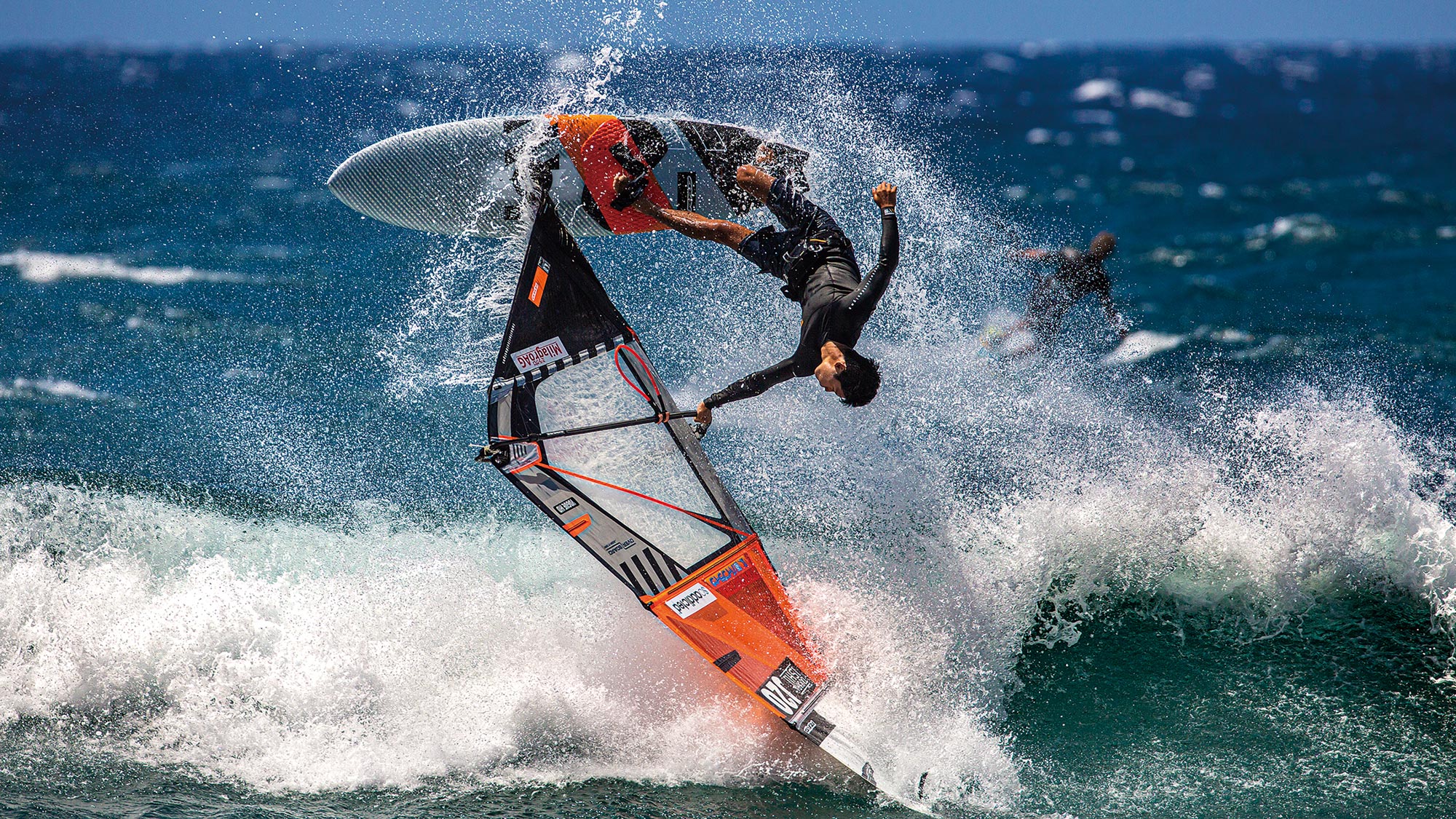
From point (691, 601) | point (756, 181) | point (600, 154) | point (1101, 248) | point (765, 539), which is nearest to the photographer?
point (691, 601)

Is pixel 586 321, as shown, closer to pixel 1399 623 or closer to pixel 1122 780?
pixel 1122 780

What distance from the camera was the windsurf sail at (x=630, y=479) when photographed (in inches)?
222

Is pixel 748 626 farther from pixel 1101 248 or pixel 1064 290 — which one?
pixel 1101 248

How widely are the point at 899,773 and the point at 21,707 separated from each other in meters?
4.83

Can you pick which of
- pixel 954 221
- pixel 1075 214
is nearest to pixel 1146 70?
pixel 1075 214

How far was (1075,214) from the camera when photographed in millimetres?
20000

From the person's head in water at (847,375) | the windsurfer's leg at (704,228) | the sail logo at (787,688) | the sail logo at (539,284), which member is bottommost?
the sail logo at (787,688)

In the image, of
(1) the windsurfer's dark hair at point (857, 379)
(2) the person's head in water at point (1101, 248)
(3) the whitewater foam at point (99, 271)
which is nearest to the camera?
(1) the windsurfer's dark hair at point (857, 379)

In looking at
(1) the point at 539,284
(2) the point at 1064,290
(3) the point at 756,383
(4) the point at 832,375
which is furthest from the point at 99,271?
Answer: (2) the point at 1064,290

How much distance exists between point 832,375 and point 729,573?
1.33 m

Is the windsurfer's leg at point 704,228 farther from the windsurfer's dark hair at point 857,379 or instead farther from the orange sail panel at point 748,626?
the orange sail panel at point 748,626

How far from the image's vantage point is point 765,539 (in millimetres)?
7215

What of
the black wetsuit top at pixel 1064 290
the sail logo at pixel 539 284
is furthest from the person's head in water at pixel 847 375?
the black wetsuit top at pixel 1064 290

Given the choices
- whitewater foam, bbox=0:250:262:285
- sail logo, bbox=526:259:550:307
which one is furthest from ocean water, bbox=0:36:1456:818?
sail logo, bbox=526:259:550:307
